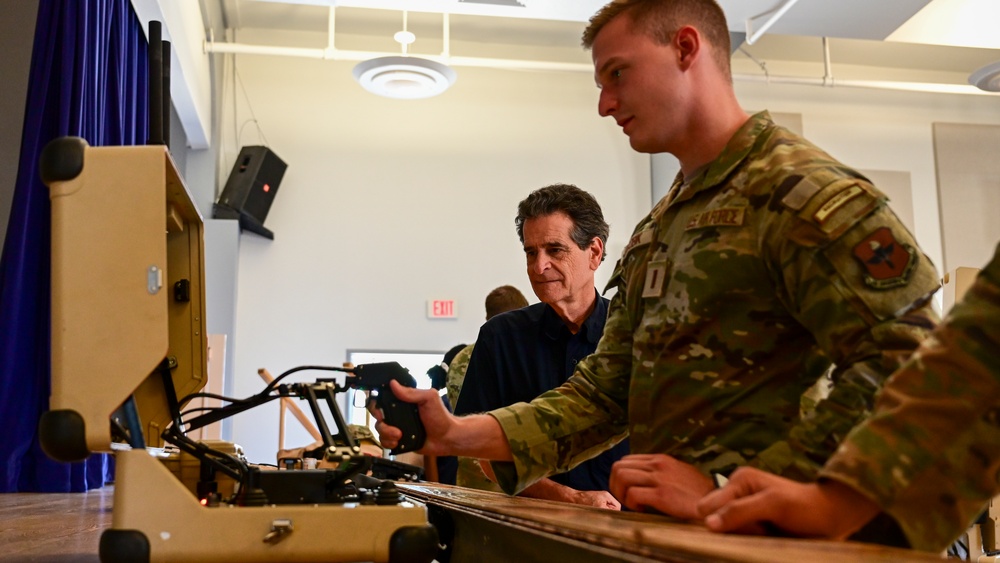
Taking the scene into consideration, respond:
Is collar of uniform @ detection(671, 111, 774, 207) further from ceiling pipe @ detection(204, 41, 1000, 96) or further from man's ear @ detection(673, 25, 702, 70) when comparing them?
ceiling pipe @ detection(204, 41, 1000, 96)

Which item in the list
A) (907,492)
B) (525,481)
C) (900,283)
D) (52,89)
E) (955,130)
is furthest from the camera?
(955,130)

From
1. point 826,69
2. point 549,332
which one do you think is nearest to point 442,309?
point 826,69

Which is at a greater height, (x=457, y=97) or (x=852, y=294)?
(x=457, y=97)

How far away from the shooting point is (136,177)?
101 cm

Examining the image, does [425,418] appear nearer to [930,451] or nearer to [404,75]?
[930,451]

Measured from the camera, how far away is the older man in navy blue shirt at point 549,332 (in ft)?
7.54

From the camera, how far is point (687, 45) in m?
1.37

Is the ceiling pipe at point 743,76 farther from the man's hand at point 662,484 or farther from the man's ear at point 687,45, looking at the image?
the man's hand at point 662,484

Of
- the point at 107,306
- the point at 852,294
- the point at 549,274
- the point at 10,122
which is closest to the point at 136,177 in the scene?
the point at 107,306

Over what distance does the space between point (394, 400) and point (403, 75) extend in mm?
4743

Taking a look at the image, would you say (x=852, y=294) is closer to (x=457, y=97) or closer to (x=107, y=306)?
(x=107, y=306)

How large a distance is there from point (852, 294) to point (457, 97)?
6.93m

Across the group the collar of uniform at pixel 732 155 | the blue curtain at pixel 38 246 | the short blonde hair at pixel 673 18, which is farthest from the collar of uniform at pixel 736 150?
the blue curtain at pixel 38 246

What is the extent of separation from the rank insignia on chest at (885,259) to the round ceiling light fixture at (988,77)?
5.41 meters
